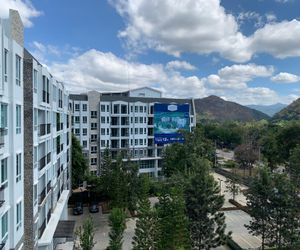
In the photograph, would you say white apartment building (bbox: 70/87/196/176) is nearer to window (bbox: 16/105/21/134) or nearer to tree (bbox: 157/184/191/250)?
tree (bbox: 157/184/191/250)

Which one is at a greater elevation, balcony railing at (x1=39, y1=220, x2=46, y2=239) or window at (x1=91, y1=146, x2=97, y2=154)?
window at (x1=91, y1=146, x2=97, y2=154)

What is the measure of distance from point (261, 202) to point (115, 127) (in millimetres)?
25584

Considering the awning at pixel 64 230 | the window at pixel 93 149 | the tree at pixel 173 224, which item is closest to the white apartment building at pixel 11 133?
the awning at pixel 64 230

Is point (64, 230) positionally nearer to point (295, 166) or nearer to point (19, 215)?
point (19, 215)

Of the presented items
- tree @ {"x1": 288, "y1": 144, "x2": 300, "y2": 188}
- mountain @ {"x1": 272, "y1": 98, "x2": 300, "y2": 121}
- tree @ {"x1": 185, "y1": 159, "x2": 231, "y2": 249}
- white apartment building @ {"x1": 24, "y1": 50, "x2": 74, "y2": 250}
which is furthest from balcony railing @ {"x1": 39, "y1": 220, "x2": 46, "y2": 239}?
mountain @ {"x1": 272, "y1": 98, "x2": 300, "y2": 121}

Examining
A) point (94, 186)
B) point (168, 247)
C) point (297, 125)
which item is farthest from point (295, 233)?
point (297, 125)

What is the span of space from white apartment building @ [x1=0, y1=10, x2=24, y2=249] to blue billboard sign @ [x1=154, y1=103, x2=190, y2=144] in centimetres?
3138

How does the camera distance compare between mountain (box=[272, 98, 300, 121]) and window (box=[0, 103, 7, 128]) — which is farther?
mountain (box=[272, 98, 300, 121])

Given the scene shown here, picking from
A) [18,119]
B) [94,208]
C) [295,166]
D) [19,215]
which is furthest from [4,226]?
[295,166]

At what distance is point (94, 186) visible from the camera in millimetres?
35062

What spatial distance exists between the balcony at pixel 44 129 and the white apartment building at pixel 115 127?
885 inches

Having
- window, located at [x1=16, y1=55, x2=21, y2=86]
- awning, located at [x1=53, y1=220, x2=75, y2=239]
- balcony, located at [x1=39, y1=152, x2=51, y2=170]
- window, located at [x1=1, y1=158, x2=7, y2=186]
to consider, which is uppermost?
window, located at [x1=16, y1=55, x2=21, y2=86]

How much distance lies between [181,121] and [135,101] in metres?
7.27

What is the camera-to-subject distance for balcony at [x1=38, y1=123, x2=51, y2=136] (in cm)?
1669
